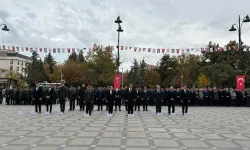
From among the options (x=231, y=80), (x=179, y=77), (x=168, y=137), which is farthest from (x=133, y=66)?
(x=168, y=137)

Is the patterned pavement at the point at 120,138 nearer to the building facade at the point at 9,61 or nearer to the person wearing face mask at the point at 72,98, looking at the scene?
the person wearing face mask at the point at 72,98

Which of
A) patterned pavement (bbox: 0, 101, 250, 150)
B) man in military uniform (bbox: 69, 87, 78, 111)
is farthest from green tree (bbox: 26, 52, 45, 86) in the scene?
patterned pavement (bbox: 0, 101, 250, 150)

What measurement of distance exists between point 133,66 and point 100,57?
4572 centimetres

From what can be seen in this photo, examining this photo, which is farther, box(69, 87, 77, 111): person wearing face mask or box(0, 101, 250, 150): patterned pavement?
box(69, 87, 77, 111): person wearing face mask

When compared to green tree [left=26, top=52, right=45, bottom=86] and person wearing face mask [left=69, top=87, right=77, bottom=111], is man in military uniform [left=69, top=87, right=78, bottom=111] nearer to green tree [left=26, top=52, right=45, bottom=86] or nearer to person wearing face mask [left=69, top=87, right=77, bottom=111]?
person wearing face mask [left=69, top=87, right=77, bottom=111]

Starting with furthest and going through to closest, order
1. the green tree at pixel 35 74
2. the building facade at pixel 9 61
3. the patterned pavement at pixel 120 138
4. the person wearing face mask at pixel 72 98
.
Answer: the building facade at pixel 9 61, the green tree at pixel 35 74, the person wearing face mask at pixel 72 98, the patterned pavement at pixel 120 138

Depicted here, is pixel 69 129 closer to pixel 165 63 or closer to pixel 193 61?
pixel 193 61

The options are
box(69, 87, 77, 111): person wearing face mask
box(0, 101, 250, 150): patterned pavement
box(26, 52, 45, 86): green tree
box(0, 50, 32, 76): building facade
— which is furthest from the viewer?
box(0, 50, 32, 76): building facade

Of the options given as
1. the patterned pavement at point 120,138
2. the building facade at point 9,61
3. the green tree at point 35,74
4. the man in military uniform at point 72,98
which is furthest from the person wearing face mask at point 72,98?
the building facade at point 9,61

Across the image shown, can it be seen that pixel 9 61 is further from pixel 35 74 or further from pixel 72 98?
pixel 72 98

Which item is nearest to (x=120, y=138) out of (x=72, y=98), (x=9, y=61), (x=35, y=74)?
(x=72, y=98)

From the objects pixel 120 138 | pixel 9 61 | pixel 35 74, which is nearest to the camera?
pixel 120 138

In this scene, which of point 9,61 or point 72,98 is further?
point 9,61

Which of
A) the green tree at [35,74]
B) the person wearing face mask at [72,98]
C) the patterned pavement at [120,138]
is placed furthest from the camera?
the green tree at [35,74]
